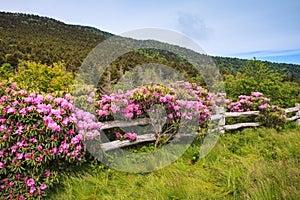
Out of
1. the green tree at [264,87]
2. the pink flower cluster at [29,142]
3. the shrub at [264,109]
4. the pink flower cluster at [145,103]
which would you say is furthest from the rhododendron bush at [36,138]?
the green tree at [264,87]

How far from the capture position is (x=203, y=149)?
14.2 feet

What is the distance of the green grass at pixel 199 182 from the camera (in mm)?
2574

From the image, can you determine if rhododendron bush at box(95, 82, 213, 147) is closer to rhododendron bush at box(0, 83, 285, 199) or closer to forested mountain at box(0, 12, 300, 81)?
rhododendron bush at box(0, 83, 285, 199)

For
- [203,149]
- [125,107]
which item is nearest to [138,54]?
[125,107]

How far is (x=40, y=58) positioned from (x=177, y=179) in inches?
980

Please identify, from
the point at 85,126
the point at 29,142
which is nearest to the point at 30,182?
the point at 29,142

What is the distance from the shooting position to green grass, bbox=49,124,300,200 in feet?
8.45

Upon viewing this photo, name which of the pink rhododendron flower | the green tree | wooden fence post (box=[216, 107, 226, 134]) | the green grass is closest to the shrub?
wooden fence post (box=[216, 107, 226, 134])

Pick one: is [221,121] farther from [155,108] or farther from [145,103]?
[145,103]

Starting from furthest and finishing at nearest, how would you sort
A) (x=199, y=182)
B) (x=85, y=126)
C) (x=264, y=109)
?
(x=264, y=109)
(x=85, y=126)
(x=199, y=182)

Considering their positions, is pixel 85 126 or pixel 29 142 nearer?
pixel 29 142

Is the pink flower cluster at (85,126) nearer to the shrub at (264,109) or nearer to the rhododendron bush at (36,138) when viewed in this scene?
the rhododendron bush at (36,138)

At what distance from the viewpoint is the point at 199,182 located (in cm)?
310

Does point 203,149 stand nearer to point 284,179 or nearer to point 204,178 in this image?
point 204,178
